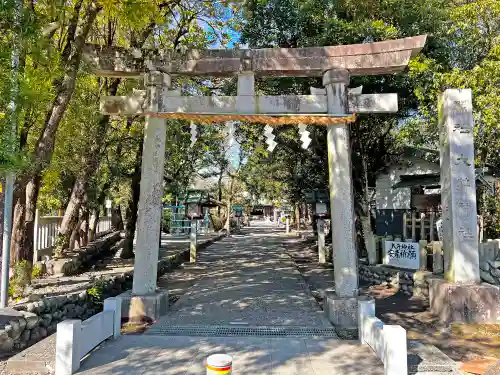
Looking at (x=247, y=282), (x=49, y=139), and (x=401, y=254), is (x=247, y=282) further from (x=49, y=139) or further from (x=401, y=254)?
(x=49, y=139)

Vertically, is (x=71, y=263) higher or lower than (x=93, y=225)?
lower

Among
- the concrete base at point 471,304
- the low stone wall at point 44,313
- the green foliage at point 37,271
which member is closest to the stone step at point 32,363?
the low stone wall at point 44,313

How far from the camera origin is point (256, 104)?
7641 mm

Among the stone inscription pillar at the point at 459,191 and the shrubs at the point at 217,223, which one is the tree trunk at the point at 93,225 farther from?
the stone inscription pillar at the point at 459,191

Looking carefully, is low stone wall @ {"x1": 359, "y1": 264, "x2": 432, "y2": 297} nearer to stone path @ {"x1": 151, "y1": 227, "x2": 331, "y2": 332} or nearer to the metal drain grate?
stone path @ {"x1": 151, "y1": 227, "x2": 331, "y2": 332}

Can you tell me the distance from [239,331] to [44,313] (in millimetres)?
3521

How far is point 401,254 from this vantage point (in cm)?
1123

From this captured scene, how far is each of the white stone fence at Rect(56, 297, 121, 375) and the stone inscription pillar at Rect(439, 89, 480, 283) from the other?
6601 mm

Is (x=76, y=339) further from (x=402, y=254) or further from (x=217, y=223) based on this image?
(x=217, y=223)

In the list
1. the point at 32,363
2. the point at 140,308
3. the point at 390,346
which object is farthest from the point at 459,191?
the point at 32,363

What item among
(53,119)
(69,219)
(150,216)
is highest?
(53,119)

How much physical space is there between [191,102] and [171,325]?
13.8 feet

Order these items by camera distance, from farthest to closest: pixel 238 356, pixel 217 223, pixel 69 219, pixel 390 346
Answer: pixel 217 223 → pixel 69 219 → pixel 238 356 → pixel 390 346

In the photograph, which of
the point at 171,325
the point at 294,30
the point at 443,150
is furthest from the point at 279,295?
the point at 294,30
